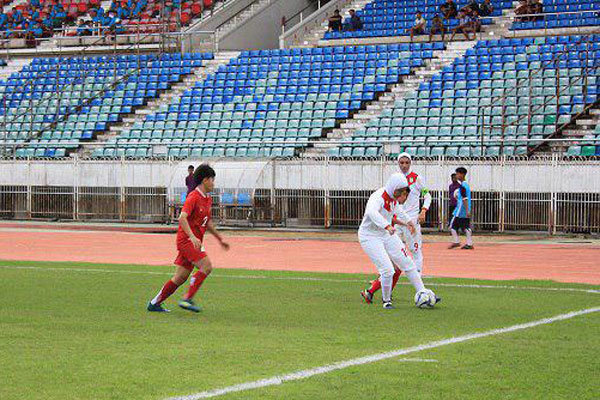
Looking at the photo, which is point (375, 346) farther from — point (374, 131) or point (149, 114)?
point (149, 114)

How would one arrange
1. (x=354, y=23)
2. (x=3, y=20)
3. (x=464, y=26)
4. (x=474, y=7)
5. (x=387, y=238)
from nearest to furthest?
1. (x=387, y=238)
2. (x=464, y=26)
3. (x=474, y=7)
4. (x=354, y=23)
5. (x=3, y=20)

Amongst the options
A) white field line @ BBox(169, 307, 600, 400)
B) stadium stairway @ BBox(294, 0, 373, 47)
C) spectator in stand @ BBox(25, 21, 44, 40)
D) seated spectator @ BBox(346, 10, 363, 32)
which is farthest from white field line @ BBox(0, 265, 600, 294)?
spectator in stand @ BBox(25, 21, 44, 40)

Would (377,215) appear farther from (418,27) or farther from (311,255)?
(418,27)

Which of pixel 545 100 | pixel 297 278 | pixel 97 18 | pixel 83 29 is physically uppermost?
pixel 97 18

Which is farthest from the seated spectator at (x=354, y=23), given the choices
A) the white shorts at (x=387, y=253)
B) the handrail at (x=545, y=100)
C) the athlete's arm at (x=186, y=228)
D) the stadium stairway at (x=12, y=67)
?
the athlete's arm at (x=186, y=228)

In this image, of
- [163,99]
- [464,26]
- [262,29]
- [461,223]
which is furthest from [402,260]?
[262,29]

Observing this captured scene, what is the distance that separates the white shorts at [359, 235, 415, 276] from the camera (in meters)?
15.0

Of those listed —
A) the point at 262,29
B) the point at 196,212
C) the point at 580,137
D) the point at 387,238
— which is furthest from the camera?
the point at 262,29

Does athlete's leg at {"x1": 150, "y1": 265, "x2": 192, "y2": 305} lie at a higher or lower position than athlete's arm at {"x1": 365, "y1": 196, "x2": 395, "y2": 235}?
lower

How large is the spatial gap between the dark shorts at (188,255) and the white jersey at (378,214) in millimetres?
2347

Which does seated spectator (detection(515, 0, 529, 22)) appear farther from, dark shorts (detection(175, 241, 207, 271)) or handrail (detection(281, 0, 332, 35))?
dark shorts (detection(175, 241, 207, 271))

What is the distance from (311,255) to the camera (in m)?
25.5

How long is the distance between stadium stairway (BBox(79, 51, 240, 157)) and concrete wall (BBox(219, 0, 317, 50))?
1.33 meters

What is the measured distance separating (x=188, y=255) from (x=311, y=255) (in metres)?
11.6
